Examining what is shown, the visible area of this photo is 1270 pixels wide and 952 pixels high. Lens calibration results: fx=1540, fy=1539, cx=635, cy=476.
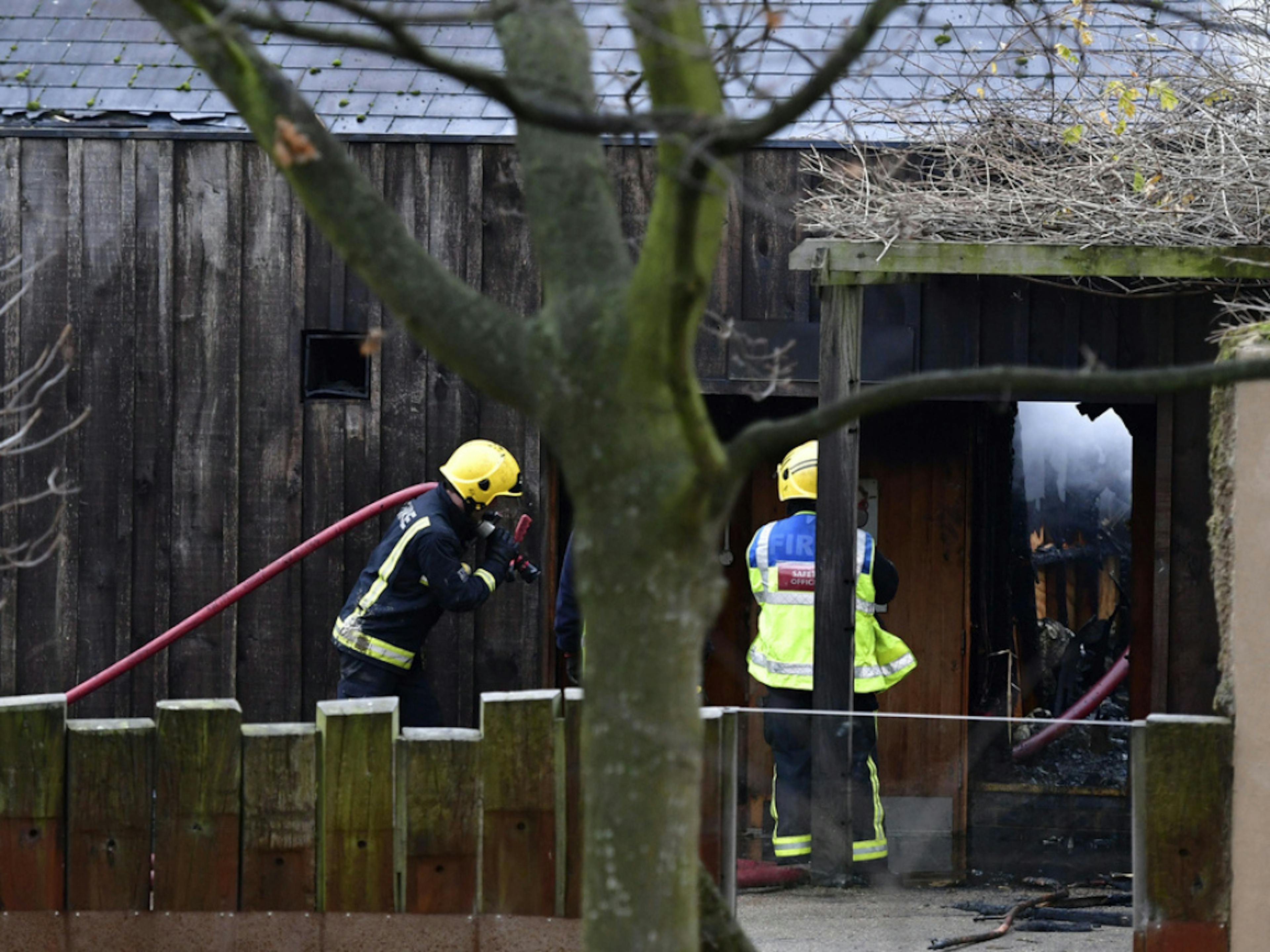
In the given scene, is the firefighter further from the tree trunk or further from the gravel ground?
the tree trunk

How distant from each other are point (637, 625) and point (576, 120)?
0.84 meters

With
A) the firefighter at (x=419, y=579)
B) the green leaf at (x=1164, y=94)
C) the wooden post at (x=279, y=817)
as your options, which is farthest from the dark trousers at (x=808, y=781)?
the green leaf at (x=1164, y=94)

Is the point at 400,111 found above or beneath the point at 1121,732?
above

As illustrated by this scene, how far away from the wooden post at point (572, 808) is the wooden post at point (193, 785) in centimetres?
90

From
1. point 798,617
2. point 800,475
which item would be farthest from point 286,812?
point 800,475

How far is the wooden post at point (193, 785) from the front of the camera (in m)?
4.22

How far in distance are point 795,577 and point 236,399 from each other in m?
2.99

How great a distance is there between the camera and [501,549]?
718cm

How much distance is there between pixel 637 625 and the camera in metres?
2.61

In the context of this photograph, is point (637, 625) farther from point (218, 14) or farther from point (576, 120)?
point (218, 14)

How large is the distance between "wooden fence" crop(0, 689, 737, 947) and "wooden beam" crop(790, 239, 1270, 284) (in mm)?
2755

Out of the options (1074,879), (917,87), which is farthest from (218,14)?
(917,87)

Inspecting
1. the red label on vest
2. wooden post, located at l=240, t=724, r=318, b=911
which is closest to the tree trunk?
wooden post, located at l=240, t=724, r=318, b=911

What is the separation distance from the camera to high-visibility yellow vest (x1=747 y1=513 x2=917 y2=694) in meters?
6.77
